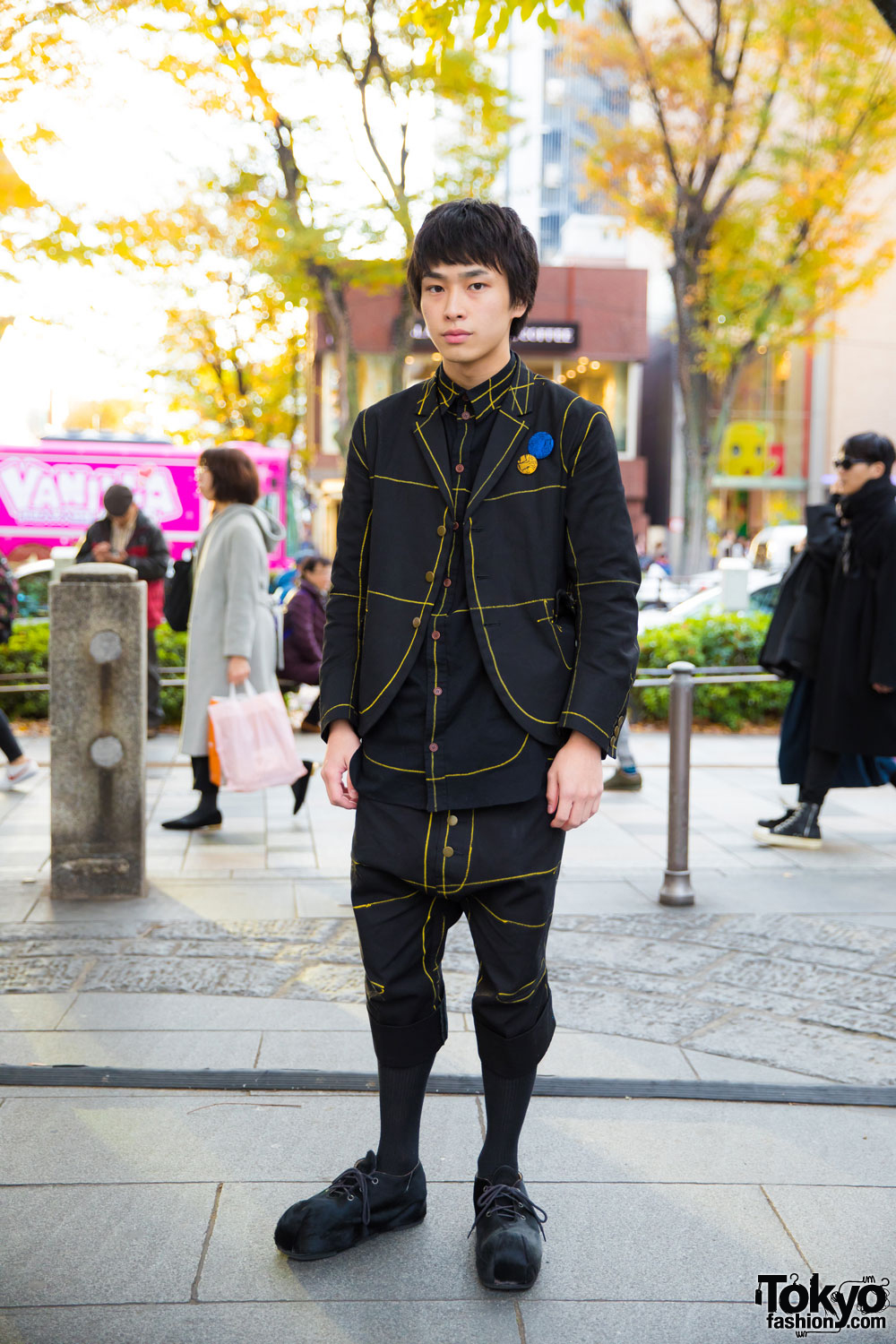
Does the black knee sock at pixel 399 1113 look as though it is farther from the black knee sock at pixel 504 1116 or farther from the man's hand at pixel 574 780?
the man's hand at pixel 574 780

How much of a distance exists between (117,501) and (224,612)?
10.3 ft

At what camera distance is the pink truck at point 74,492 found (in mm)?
20828

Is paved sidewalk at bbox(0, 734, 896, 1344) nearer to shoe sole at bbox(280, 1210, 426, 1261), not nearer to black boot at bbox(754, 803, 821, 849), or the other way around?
shoe sole at bbox(280, 1210, 426, 1261)

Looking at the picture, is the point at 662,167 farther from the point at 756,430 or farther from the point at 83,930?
the point at 756,430

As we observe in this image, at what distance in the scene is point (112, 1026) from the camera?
357 centimetres

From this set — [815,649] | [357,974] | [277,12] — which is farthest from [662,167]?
[357,974]

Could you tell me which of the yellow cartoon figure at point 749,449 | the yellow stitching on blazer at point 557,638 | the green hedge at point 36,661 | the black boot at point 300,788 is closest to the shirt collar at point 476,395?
the yellow stitching on blazer at point 557,638

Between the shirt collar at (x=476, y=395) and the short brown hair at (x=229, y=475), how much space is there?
3.62 meters

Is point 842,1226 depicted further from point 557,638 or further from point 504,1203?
point 557,638

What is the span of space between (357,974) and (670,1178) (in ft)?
5.17

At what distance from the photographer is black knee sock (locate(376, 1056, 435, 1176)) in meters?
2.48

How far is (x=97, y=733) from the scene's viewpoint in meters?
4.86

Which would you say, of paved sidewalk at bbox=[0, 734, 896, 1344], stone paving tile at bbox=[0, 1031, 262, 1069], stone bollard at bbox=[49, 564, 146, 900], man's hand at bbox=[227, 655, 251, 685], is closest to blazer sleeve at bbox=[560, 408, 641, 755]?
paved sidewalk at bbox=[0, 734, 896, 1344]

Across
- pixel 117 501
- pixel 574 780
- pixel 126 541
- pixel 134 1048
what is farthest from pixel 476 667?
pixel 126 541
